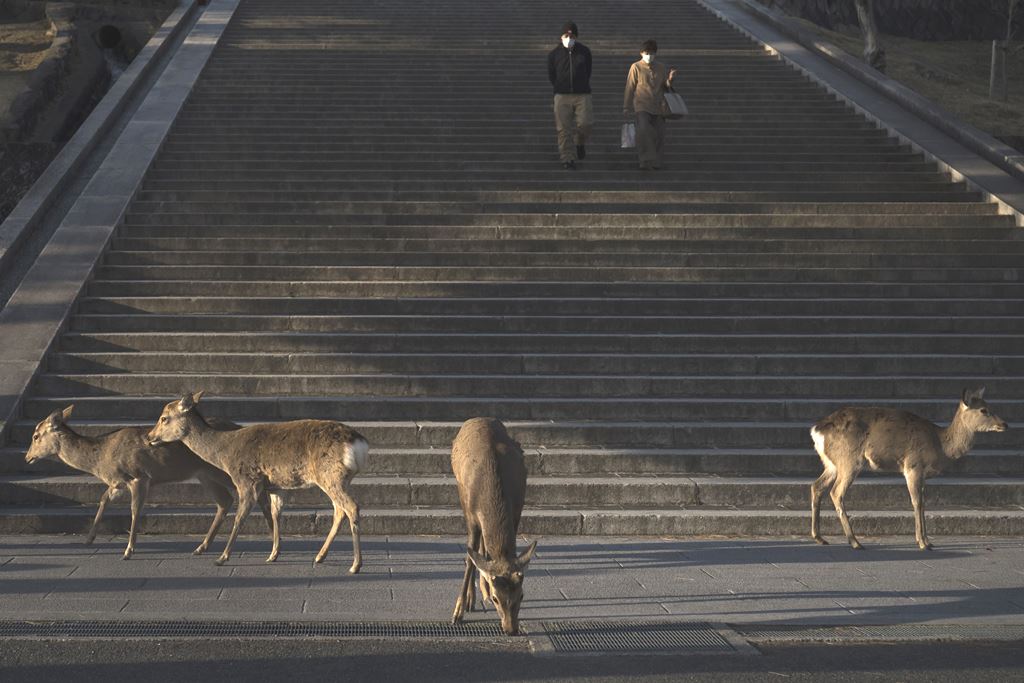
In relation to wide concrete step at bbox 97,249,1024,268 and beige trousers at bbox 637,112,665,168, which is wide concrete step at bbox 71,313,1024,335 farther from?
beige trousers at bbox 637,112,665,168

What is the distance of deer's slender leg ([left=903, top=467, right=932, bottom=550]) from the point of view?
10.1 m

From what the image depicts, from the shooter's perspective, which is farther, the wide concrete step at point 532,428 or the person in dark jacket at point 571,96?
the person in dark jacket at point 571,96

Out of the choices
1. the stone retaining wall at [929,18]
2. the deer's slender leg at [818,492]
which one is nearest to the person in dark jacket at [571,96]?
the deer's slender leg at [818,492]

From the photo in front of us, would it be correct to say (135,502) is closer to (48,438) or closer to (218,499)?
(218,499)

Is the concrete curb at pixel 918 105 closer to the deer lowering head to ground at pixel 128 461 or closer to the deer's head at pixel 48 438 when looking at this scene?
the deer lowering head to ground at pixel 128 461

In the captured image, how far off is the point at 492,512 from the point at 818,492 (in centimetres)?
368

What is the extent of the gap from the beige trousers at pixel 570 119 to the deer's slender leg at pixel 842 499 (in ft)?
28.9

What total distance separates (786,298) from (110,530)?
24.8 ft

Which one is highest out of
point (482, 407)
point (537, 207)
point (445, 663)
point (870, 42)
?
point (445, 663)

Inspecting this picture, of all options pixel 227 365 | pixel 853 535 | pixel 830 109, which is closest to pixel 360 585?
pixel 853 535

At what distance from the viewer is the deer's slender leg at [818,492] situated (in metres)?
10.3

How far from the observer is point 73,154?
1734cm

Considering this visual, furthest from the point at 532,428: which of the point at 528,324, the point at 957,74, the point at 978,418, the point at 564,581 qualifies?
the point at 957,74

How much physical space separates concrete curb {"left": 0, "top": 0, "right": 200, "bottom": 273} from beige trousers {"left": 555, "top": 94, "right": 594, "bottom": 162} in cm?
624
